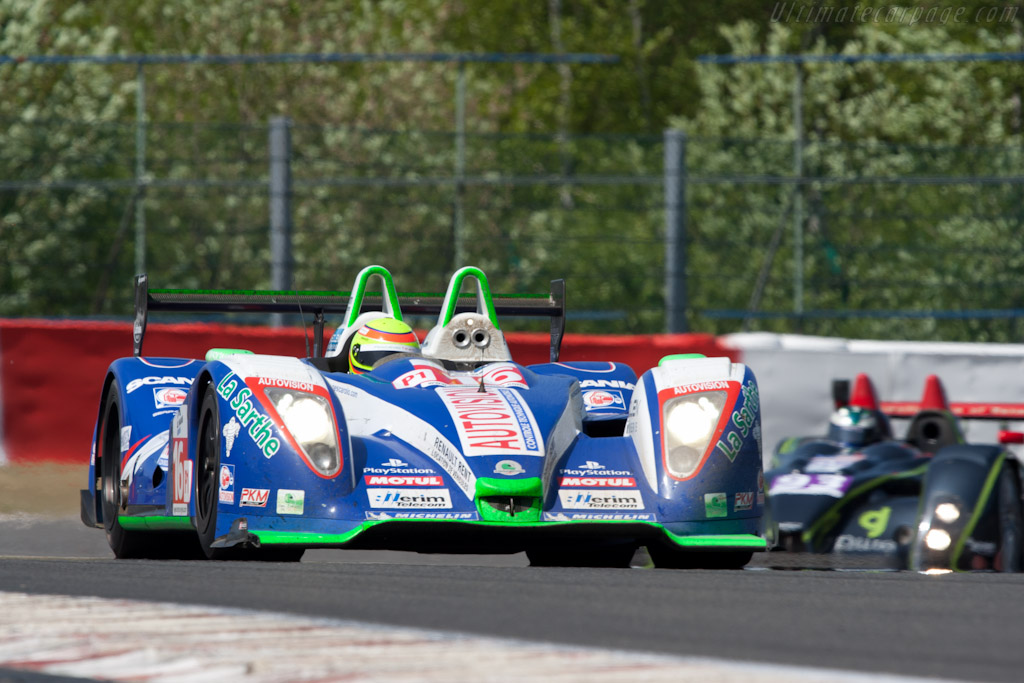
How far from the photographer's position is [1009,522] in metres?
7.25

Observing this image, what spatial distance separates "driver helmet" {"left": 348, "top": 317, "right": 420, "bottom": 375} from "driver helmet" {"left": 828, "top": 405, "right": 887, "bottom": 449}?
246 cm

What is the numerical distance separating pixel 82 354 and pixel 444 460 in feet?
16.4

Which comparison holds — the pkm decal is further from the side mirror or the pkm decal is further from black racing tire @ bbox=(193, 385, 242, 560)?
the side mirror

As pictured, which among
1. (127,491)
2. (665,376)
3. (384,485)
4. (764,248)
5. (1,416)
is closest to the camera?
(384,485)

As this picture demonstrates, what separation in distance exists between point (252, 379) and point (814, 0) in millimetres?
25308

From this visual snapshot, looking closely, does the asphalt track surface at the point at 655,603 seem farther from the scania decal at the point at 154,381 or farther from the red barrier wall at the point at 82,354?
the red barrier wall at the point at 82,354

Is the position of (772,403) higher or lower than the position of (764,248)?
lower

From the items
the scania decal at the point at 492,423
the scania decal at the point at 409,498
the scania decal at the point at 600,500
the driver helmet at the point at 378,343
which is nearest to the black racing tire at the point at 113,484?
the driver helmet at the point at 378,343

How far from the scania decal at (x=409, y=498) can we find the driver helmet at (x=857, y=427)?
3.30 m

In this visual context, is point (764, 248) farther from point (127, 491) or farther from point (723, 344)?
point (127, 491)

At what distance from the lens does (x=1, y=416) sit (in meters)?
10.1

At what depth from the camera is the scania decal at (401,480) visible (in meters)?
5.71

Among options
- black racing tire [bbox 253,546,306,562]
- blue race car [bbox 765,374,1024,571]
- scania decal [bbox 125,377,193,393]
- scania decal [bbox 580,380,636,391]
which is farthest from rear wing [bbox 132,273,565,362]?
blue race car [bbox 765,374,1024,571]

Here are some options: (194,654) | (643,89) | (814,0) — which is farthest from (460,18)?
(194,654)
